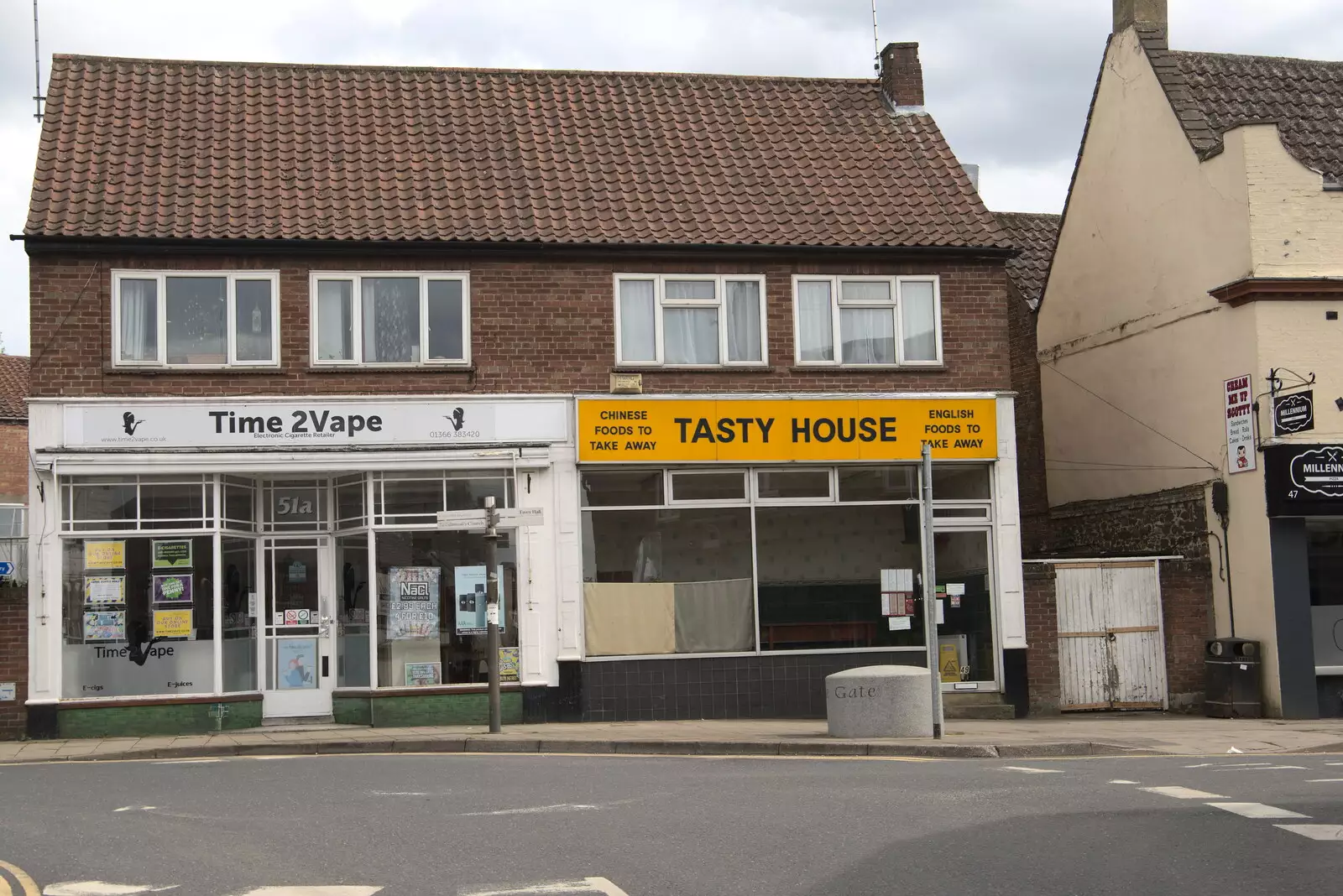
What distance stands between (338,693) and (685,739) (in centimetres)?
541

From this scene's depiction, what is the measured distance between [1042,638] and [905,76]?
8975mm

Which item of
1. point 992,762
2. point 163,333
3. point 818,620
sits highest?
point 163,333

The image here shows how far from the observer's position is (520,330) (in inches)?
797

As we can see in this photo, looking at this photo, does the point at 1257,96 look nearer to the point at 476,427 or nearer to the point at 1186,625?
the point at 1186,625

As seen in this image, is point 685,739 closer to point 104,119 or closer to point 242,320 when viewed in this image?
point 242,320

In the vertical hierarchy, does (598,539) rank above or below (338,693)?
above

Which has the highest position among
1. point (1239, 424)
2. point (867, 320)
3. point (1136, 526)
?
point (867, 320)

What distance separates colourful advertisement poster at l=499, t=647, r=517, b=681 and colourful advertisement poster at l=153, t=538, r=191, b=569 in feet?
13.2

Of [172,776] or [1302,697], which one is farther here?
[1302,697]

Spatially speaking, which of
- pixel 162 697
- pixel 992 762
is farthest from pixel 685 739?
pixel 162 697

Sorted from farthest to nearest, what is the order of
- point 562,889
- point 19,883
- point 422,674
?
point 422,674
point 19,883
point 562,889

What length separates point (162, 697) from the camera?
19141mm

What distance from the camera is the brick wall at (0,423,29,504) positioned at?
139 ft

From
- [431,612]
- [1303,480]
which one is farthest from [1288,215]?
[431,612]
